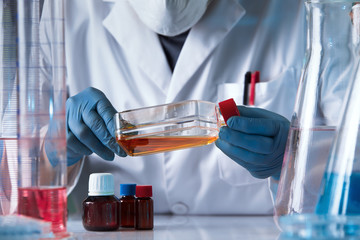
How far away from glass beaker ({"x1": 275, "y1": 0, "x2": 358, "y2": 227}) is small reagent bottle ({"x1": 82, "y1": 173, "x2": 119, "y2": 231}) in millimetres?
398

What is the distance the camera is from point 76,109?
1355mm

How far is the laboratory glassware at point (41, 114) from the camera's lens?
69 centimetres

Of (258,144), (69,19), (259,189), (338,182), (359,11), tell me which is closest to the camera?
(338,182)

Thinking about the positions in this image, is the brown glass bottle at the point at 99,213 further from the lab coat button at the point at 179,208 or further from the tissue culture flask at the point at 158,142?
the lab coat button at the point at 179,208

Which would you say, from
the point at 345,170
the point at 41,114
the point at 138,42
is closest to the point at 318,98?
the point at 345,170

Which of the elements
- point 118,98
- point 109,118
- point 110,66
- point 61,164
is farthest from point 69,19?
point 61,164

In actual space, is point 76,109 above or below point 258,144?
above

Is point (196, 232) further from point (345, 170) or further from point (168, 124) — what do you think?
point (345, 170)

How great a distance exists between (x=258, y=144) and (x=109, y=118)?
0.43 m

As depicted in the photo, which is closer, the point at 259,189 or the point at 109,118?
the point at 109,118

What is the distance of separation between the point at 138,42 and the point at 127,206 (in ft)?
2.53

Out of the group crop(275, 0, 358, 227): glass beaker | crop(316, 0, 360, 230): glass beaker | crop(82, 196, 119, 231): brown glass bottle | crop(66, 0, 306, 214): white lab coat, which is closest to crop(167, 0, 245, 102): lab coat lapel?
crop(66, 0, 306, 214): white lab coat

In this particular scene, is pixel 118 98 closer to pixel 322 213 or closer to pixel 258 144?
pixel 258 144

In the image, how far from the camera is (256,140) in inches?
47.6
